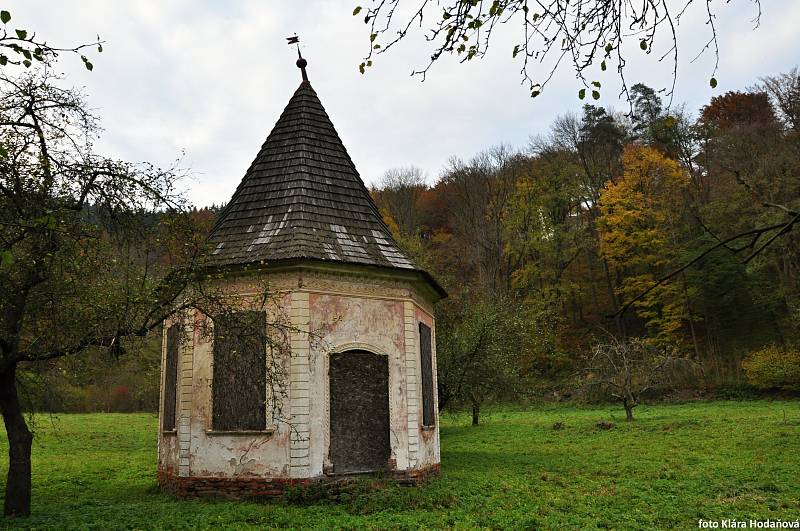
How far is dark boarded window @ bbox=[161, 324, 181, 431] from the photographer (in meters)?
13.1

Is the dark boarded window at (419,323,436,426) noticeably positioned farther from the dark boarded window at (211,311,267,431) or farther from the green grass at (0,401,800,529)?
the dark boarded window at (211,311,267,431)

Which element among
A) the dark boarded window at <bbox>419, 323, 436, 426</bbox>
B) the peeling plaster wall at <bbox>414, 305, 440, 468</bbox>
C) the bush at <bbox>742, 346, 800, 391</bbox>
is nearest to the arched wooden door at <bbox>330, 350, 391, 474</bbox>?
the peeling plaster wall at <bbox>414, 305, 440, 468</bbox>

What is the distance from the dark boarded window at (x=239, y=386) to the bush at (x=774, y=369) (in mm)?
24671

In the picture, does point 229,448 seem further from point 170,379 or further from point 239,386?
point 170,379

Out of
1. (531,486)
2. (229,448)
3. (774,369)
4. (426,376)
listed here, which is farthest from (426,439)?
(774,369)

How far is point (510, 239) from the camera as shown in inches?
1516

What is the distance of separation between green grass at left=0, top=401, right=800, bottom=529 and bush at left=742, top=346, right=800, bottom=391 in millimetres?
6554

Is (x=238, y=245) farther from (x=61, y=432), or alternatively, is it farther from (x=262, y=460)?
(x=61, y=432)

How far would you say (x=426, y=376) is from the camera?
14.2 meters

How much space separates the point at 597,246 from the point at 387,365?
93.1 feet

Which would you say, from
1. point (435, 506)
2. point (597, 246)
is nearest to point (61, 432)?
point (435, 506)

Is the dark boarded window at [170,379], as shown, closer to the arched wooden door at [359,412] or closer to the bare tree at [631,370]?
the arched wooden door at [359,412]

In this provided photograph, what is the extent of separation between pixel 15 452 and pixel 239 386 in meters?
3.77

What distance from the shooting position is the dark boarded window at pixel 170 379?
514 inches
